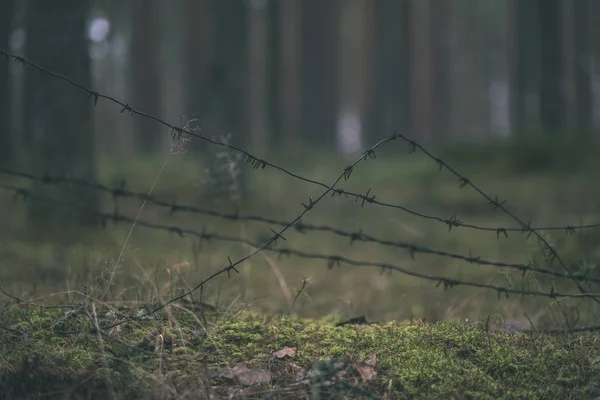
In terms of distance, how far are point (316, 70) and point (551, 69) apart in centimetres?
1058

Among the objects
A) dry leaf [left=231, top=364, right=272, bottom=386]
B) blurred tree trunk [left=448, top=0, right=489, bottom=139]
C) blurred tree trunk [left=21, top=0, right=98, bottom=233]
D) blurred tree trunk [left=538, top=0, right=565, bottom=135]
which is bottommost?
dry leaf [left=231, top=364, right=272, bottom=386]

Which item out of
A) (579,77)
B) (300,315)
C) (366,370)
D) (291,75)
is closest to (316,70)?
(291,75)

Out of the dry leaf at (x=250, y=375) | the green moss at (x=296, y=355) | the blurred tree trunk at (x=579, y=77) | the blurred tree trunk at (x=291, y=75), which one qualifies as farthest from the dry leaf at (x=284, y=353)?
the blurred tree trunk at (x=291, y=75)

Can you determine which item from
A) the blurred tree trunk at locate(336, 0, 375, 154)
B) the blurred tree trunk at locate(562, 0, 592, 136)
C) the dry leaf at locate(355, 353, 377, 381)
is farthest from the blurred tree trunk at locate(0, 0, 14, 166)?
the blurred tree trunk at locate(336, 0, 375, 154)

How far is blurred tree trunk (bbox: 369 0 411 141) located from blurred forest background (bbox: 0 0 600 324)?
0.15 ft

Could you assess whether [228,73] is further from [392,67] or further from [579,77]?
[579,77]

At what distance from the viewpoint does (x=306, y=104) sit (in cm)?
2366

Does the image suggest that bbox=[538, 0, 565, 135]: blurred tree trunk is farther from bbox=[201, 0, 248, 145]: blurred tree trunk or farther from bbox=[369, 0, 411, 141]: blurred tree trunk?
bbox=[201, 0, 248, 145]: blurred tree trunk

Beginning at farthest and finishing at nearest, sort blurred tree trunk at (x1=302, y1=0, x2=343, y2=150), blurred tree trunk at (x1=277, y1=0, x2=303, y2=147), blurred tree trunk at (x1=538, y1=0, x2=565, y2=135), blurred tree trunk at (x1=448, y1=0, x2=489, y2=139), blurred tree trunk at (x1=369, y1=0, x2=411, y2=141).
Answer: blurred tree trunk at (x1=448, y1=0, x2=489, y2=139) < blurred tree trunk at (x1=277, y1=0, x2=303, y2=147) < blurred tree trunk at (x1=302, y1=0, x2=343, y2=150) < blurred tree trunk at (x1=369, y1=0, x2=411, y2=141) < blurred tree trunk at (x1=538, y1=0, x2=565, y2=135)

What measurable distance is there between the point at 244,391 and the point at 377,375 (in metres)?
0.50

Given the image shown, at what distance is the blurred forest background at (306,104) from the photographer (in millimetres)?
7352

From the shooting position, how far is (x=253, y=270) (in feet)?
19.5

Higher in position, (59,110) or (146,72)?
(146,72)

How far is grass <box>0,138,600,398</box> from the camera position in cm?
243
